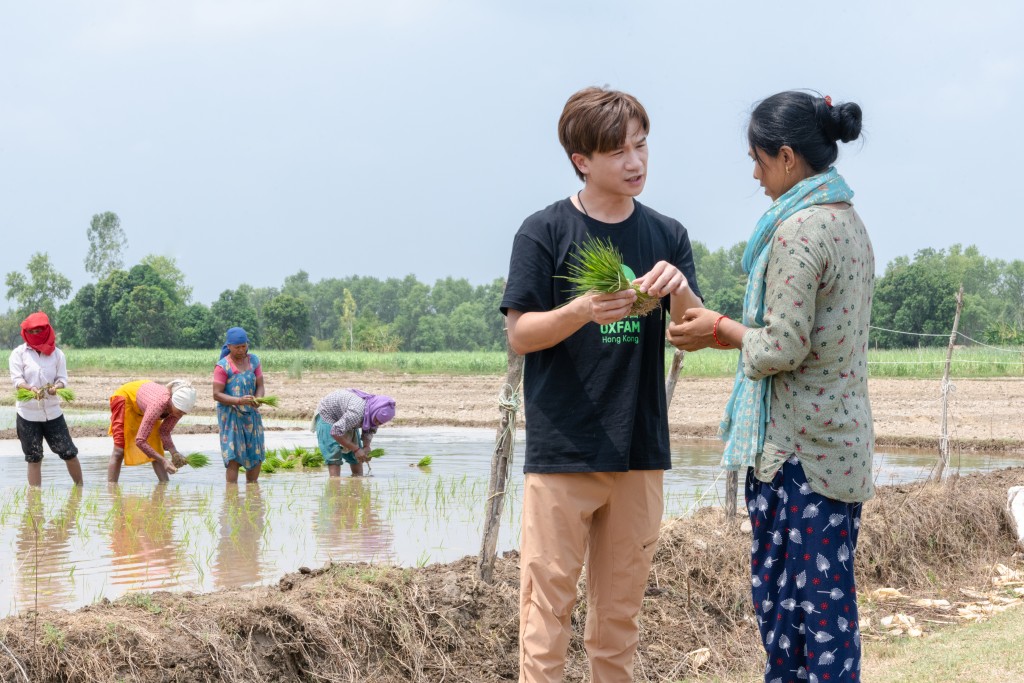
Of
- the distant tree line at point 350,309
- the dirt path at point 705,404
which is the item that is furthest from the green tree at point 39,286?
the dirt path at point 705,404

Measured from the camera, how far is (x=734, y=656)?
475 cm

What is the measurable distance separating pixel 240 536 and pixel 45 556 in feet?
4.30

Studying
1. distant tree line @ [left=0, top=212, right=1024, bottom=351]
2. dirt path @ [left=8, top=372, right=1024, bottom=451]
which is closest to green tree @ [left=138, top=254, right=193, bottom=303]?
distant tree line @ [left=0, top=212, right=1024, bottom=351]

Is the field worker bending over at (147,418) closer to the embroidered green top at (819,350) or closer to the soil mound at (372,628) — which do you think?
the soil mound at (372,628)

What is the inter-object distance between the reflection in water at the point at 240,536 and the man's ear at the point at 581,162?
3.84 meters

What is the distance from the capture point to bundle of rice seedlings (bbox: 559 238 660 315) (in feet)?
9.37

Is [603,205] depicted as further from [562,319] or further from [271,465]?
[271,465]

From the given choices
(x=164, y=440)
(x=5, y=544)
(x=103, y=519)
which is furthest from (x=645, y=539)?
(x=164, y=440)

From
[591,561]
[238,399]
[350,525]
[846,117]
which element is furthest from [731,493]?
[238,399]

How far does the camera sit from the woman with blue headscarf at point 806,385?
2.69 meters

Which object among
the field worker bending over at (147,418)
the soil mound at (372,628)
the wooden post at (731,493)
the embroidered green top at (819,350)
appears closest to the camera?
the embroidered green top at (819,350)

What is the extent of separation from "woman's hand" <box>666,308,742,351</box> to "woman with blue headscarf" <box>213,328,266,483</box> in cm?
705

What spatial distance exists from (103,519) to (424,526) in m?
2.60

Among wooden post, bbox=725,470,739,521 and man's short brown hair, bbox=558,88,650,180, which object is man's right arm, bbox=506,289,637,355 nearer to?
man's short brown hair, bbox=558,88,650,180
